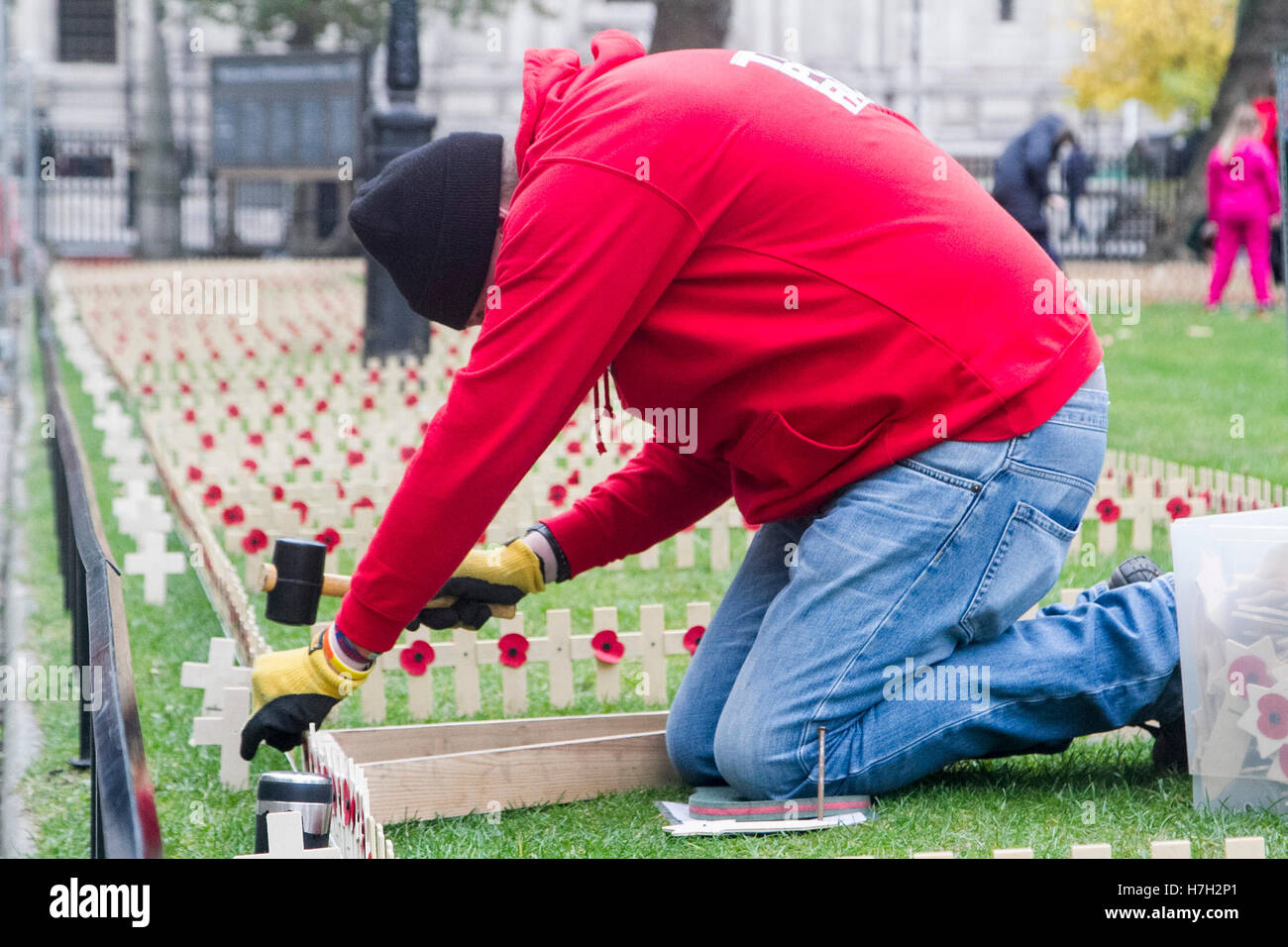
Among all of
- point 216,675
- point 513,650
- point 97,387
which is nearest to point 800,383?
point 513,650

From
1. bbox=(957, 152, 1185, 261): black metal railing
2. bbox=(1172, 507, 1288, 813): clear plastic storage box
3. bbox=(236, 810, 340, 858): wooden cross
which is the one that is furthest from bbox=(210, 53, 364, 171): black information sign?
bbox=(236, 810, 340, 858): wooden cross

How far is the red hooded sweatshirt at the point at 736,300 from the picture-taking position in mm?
2631

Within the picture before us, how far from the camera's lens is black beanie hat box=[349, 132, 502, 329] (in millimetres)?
2775

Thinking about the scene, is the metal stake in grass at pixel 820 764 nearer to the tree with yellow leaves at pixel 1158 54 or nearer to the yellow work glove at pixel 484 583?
the yellow work glove at pixel 484 583

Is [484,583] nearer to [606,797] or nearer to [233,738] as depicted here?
[606,797]

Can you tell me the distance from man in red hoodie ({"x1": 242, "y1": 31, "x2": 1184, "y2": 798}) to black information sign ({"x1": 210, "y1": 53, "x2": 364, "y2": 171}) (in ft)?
85.7

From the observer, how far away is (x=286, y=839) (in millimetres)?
2256

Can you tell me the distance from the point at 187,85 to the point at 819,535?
35.2m

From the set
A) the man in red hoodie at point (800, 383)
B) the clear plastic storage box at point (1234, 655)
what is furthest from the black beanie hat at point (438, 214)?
the clear plastic storage box at point (1234, 655)

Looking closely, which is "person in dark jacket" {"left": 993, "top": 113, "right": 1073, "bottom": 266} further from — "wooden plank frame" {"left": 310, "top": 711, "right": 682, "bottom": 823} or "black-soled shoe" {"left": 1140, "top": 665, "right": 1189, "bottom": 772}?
"wooden plank frame" {"left": 310, "top": 711, "right": 682, "bottom": 823}

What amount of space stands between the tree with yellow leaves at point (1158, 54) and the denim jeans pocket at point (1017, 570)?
102 ft

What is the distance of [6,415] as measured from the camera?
9914 mm

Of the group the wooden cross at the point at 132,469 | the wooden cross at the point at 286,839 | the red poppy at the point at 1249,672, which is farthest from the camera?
the wooden cross at the point at 132,469
